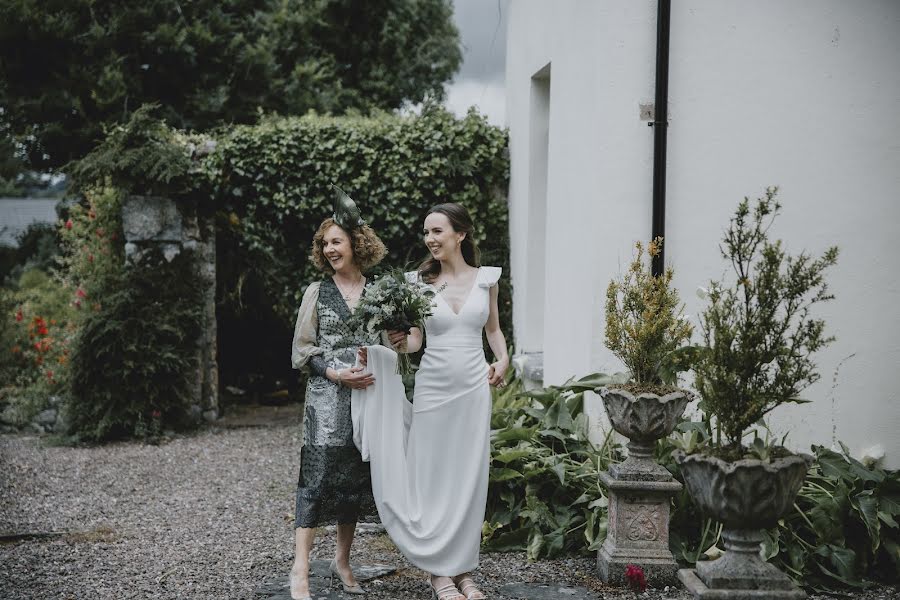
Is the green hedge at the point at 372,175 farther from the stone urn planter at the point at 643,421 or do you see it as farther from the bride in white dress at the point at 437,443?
the bride in white dress at the point at 437,443

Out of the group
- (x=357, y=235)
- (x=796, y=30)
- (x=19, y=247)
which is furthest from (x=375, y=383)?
(x=19, y=247)

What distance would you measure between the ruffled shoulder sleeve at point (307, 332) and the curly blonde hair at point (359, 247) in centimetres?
19

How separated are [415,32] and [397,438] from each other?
17688 mm

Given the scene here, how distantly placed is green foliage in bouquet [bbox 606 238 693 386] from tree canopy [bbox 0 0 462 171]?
33.4 ft

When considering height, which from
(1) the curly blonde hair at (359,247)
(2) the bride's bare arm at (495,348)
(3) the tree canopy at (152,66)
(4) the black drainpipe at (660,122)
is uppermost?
(3) the tree canopy at (152,66)

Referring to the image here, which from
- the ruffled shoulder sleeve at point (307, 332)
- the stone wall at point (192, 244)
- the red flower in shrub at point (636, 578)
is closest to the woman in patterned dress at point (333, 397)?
the ruffled shoulder sleeve at point (307, 332)

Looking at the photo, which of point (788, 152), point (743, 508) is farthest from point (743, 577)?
point (788, 152)

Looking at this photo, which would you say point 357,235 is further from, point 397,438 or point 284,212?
point 284,212

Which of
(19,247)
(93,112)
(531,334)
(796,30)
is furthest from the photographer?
(19,247)

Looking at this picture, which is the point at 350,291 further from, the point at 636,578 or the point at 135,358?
the point at 135,358

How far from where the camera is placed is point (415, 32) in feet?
66.1

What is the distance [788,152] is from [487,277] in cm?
234

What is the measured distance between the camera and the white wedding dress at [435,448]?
3.93 meters

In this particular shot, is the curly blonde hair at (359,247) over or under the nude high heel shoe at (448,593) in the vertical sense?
over
